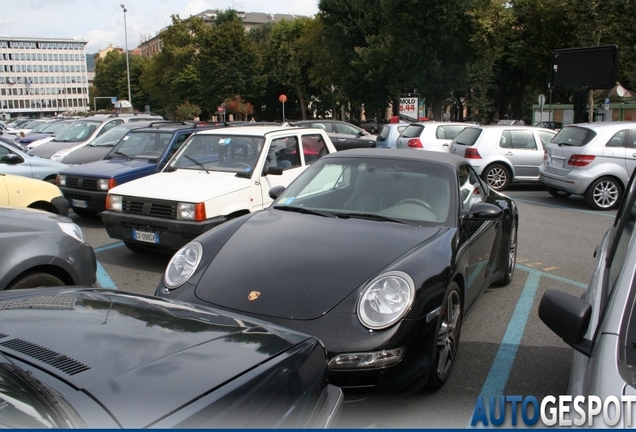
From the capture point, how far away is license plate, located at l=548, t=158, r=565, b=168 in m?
12.0

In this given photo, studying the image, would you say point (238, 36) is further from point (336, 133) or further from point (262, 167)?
point (262, 167)

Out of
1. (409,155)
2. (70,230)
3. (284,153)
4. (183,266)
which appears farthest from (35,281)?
(284,153)

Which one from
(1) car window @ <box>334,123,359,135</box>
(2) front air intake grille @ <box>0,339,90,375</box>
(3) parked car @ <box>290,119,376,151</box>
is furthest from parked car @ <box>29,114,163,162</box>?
(2) front air intake grille @ <box>0,339,90,375</box>

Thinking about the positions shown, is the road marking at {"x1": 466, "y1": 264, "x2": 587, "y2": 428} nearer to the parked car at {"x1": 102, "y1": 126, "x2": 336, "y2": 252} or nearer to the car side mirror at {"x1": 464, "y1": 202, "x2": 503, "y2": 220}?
the car side mirror at {"x1": 464, "y1": 202, "x2": 503, "y2": 220}

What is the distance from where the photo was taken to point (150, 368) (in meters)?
2.06

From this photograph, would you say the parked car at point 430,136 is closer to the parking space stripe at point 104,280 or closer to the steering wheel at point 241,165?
the steering wheel at point 241,165

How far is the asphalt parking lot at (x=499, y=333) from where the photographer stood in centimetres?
359

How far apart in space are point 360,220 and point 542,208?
8.63 metres

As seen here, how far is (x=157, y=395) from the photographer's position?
1880 millimetres

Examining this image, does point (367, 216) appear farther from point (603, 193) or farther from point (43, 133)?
point (43, 133)

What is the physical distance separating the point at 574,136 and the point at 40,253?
A: 10.7 meters

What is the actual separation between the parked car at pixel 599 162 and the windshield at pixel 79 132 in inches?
522

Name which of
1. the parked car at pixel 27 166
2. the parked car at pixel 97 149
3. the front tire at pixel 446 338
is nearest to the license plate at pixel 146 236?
the parked car at pixel 27 166

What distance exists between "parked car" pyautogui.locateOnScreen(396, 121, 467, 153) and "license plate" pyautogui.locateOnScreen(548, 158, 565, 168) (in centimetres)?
429
